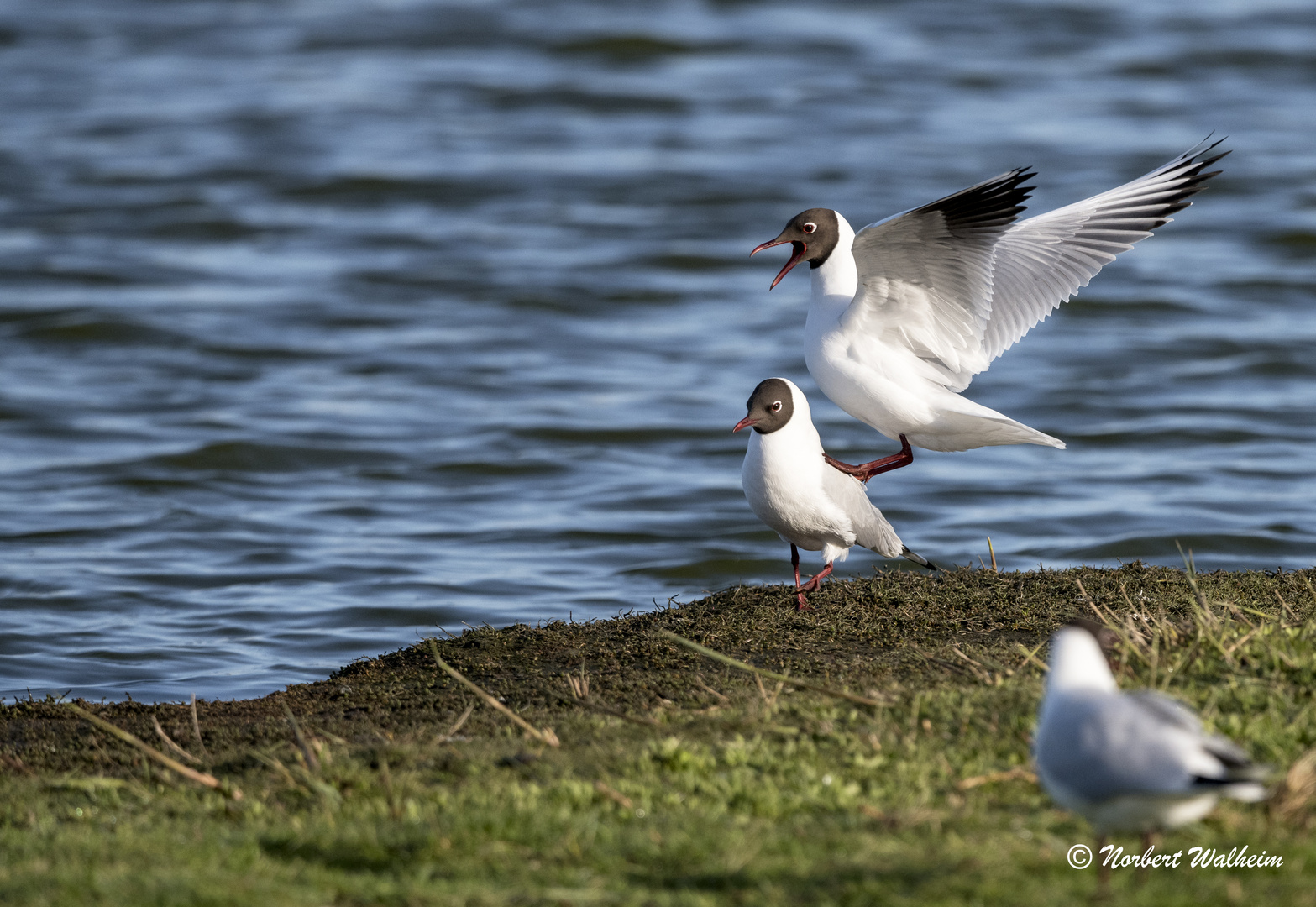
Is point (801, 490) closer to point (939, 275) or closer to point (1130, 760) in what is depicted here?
point (939, 275)

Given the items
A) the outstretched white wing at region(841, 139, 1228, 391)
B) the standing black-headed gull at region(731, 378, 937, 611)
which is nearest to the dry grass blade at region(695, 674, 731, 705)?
the standing black-headed gull at region(731, 378, 937, 611)

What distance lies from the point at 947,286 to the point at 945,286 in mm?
15

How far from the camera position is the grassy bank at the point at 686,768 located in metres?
3.81

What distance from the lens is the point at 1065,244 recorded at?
848cm

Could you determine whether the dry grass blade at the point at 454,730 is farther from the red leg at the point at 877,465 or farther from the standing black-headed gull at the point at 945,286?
the standing black-headed gull at the point at 945,286

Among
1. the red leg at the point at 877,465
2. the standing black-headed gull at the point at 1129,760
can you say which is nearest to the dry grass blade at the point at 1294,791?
the standing black-headed gull at the point at 1129,760

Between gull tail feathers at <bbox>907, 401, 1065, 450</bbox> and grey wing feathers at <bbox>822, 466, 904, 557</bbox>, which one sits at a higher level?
gull tail feathers at <bbox>907, 401, 1065, 450</bbox>

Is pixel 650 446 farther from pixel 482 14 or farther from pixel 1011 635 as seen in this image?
pixel 482 14

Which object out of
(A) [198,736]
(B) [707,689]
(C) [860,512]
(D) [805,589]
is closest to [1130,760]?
(B) [707,689]

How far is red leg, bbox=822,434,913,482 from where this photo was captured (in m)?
7.99

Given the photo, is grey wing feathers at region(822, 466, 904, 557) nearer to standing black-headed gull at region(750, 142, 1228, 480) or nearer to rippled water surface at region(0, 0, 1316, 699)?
standing black-headed gull at region(750, 142, 1228, 480)

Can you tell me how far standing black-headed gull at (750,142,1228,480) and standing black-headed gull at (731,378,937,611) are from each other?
58 centimetres

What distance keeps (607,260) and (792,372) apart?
484 cm

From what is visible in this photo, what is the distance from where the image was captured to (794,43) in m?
28.4
